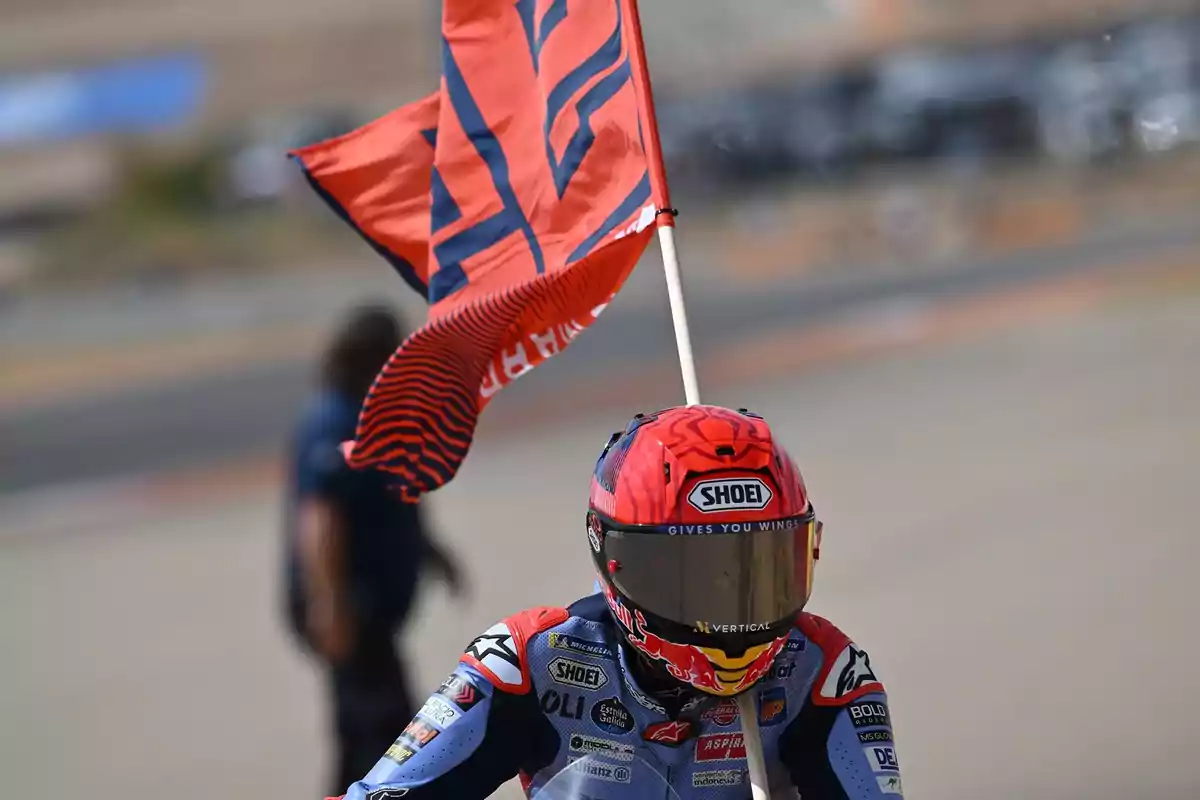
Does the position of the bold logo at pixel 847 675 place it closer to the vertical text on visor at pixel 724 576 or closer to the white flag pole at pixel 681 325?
the vertical text on visor at pixel 724 576

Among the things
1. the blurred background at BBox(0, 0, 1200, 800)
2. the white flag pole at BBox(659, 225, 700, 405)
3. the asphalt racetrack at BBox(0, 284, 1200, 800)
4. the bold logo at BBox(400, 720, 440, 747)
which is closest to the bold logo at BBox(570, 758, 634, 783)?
the bold logo at BBox(400, 720, 440, 747)

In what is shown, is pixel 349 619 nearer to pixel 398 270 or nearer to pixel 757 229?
pixel 398 270

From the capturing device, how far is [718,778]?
2.83 metres

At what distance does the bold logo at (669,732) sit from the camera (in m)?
2.80

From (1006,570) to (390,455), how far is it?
6.10 meters

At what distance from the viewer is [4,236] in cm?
3003

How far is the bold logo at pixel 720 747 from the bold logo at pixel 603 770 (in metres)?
0.13

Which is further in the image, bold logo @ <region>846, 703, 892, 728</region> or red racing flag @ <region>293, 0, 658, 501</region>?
red racing flag @ <region>293, 0, 658, 501</region>

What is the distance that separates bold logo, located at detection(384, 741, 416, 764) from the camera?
2758 mm

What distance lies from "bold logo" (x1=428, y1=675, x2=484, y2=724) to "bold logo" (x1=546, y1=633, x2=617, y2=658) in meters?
0.15

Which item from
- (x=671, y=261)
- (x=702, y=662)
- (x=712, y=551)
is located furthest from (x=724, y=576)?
(x=671, y=261)

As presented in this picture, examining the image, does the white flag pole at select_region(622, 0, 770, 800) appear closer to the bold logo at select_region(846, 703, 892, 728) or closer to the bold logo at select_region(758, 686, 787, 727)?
the bold logo at select_region(758, 686, 787, 727)

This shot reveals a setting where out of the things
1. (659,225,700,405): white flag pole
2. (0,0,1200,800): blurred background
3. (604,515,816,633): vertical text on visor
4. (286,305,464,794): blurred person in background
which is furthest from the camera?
(0,0,1200,800): blurred background

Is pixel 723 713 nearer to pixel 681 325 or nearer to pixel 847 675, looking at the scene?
pixel 847 675
